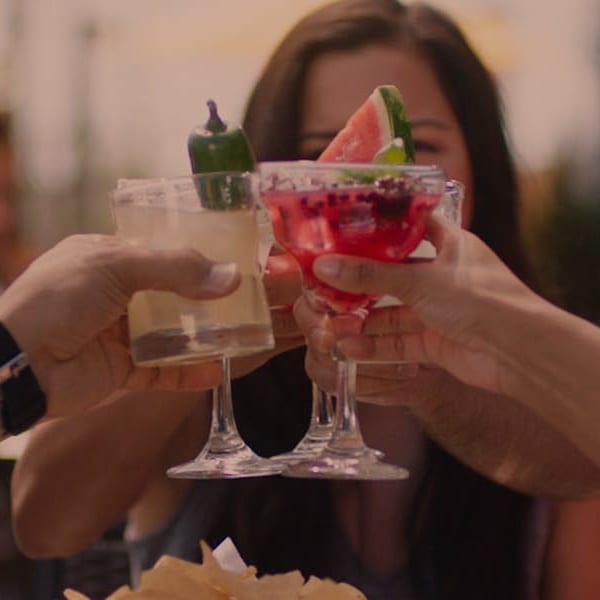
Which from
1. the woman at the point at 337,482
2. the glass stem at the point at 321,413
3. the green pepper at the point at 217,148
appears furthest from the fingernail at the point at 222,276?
the woman at the point at 337,482

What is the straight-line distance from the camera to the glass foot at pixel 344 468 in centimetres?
132

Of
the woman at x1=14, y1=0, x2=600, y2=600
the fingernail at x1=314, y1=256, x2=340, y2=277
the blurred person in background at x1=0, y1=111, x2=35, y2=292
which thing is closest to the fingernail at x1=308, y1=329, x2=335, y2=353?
the fingernail at x1=314, y1=256, x2=340, y2=277

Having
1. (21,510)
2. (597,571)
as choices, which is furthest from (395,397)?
(21,510)

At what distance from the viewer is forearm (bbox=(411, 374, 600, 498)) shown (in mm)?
1997

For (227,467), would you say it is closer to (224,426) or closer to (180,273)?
(224,426)

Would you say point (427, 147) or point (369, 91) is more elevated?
point (369, 91)

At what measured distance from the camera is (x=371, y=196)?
1254 millimetres

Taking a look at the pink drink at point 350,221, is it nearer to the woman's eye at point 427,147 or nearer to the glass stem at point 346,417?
the glass stem at point 346,417

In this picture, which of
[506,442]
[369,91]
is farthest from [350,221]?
[369,91]

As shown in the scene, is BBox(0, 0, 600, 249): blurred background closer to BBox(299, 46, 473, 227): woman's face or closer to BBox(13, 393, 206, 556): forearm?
BBox(299, 46, 473, 227): woman's face

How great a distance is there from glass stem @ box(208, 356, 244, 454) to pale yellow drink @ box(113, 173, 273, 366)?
94 mm

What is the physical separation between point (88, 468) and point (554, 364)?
1321 millimetres

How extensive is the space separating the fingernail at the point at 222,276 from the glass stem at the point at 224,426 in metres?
0.15

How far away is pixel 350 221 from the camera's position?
4.19 ft
